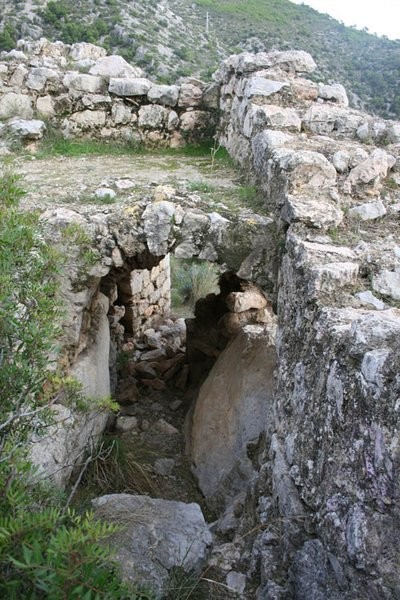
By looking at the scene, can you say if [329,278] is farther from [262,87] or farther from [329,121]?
[262,87]

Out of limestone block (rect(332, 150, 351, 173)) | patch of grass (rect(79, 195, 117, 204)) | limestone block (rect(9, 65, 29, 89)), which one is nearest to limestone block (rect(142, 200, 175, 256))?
patch of grass (rect(79, 195, 117, 204))

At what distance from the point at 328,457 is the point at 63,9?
734 inches

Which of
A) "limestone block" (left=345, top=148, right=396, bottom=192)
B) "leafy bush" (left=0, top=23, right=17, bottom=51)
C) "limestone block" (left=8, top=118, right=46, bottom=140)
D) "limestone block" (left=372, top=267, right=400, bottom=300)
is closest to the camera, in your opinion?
"limestone block" (left=372, top=267, right=400, bottom=300)

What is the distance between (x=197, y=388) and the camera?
618 centimetres

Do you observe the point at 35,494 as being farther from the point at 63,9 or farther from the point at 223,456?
the point at 63,9

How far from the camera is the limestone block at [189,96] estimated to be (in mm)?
6449

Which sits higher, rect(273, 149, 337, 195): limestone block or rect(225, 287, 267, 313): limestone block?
rect(273, 149, 337, 195): limestone block

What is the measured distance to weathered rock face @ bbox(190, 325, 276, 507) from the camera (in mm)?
4387

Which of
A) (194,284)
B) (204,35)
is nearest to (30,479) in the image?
(194,284)

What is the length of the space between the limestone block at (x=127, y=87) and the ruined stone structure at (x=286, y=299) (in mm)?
16

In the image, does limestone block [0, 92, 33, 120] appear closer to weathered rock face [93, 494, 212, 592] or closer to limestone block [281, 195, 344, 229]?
limestone block [281, 195, 344, 229]

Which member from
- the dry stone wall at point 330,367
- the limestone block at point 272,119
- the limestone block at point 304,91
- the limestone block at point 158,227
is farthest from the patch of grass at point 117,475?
the limestone block at point 304,91

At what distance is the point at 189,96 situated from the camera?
6.47m

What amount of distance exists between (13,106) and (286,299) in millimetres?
4391
